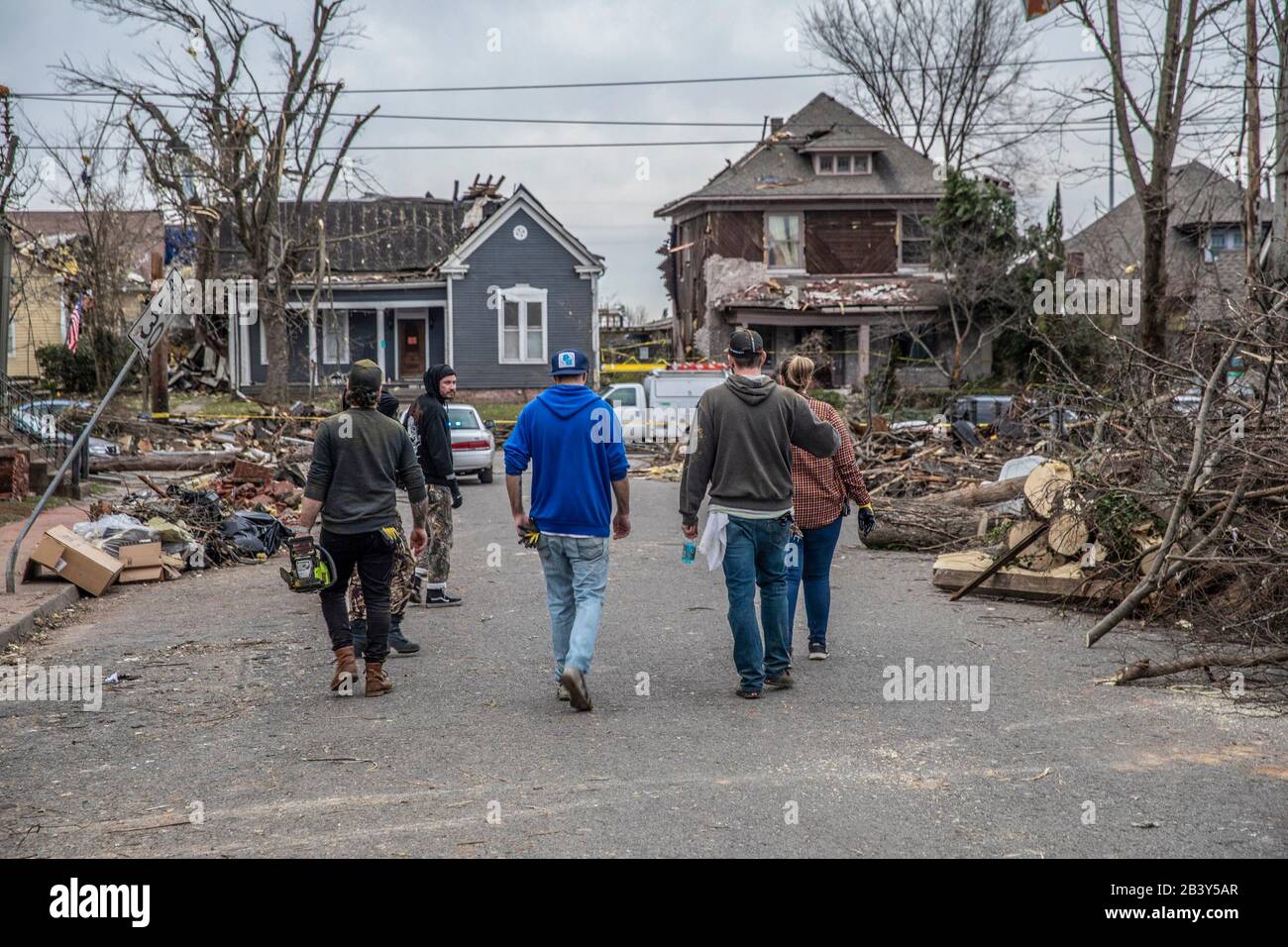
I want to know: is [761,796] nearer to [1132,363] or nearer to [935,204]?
[1132,363]

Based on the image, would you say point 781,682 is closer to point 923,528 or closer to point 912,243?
point 923,528

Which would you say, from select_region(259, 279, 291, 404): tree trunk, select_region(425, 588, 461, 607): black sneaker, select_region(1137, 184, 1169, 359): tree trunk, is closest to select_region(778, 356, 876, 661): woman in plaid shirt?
select_region(425, 588, 461, 607): black sneaker

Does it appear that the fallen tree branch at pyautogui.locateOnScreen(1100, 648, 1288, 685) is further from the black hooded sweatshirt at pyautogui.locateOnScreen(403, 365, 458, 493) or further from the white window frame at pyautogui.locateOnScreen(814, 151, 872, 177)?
the white window frame at pyautogui.locateOnScreen(814, 151, 872, 177)

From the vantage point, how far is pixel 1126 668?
768 cm

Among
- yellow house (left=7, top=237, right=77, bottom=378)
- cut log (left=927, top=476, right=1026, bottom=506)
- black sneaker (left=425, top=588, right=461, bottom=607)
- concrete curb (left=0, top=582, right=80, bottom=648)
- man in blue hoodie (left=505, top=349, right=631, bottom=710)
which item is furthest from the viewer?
yellow house (left=7, top=237, right=77, bottom=378)

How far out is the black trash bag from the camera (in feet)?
46.7

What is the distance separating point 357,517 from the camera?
7.57 m

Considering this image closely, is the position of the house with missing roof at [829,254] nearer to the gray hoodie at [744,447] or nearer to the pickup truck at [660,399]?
the pickup truck at [660,399]

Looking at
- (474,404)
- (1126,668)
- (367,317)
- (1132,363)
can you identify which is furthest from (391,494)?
(367,317)

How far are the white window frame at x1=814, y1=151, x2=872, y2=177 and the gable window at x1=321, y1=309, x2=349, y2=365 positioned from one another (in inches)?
640

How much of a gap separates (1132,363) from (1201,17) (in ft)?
32.6

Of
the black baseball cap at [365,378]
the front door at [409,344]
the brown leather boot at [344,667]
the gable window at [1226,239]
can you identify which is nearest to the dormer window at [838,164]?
the front door at [409,344]

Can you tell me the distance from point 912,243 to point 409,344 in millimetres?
16645

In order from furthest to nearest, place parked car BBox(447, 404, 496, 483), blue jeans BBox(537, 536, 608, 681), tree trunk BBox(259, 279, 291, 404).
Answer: tree trunk BBox(259, 279, 291, 404)
parked car BBox(447, 404, 496, 483)
blue jeans BBox(537, 536, 608, 681)
